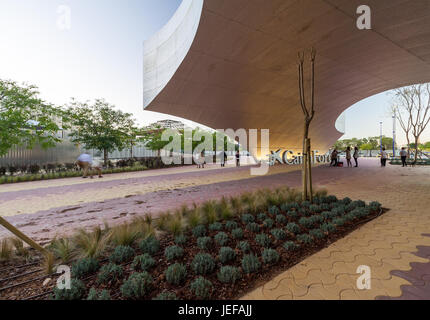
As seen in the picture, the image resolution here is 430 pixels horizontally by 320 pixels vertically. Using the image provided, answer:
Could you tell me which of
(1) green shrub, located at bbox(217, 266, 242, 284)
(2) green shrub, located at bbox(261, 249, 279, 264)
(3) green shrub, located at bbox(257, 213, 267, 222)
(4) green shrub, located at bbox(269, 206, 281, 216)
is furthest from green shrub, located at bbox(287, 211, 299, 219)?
(1) green shrub, located at bbox(217, 266, 242, 284)

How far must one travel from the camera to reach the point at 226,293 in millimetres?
2102

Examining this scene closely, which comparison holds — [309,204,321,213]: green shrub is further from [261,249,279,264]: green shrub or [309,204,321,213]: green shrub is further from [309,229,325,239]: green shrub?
[261,249,279,264]: green shrub

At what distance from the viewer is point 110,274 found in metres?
2.32

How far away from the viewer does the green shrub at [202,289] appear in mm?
2003

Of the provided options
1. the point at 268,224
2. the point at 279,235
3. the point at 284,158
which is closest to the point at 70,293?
the point at 279,235

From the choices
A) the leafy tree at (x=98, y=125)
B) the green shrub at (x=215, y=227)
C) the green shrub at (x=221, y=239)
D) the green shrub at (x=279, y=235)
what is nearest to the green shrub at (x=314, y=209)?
the green shrub at (x=279, y=235)

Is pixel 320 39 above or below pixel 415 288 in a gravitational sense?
above

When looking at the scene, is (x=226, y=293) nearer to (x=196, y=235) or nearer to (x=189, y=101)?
(x=196, y=235)

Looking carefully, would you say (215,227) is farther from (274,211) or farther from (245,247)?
(274,211)

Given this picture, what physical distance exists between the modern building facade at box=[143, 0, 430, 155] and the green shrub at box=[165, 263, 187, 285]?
8.31 metres

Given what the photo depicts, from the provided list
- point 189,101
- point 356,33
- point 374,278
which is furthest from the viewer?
point 189,101
